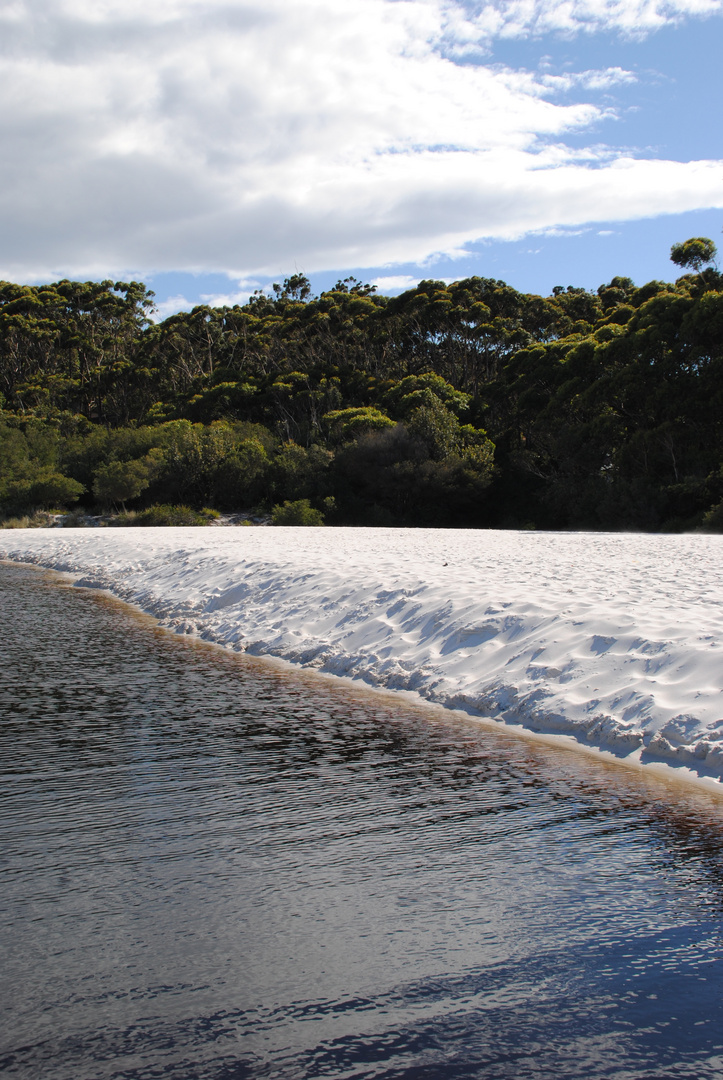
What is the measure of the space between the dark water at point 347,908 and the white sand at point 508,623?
869 mm

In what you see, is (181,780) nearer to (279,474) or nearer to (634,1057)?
(634,1057)

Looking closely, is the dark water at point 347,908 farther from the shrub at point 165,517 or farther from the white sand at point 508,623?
the shrub at point 165,517

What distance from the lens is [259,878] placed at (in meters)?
4.63

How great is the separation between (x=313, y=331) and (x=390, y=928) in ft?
207

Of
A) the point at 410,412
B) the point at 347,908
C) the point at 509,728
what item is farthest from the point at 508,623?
the point at 410,412

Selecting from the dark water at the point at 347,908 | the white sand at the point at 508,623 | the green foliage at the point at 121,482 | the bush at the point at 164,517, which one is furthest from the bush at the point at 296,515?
the dark water at the point at 347,908

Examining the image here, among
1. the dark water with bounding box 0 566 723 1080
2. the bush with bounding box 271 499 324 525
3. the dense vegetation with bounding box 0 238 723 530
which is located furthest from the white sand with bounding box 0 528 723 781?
the bush with bounding box 271 499 324 525

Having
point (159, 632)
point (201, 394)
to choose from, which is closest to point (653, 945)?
point (159, 632)

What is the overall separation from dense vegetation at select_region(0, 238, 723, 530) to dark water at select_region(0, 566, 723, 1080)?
81.5 feet

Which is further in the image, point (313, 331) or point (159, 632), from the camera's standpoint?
point (313, 331)

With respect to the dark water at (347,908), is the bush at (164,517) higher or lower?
higher

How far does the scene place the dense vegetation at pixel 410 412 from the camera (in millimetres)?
34188

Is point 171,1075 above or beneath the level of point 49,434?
beneath

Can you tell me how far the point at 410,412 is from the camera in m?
45.9
